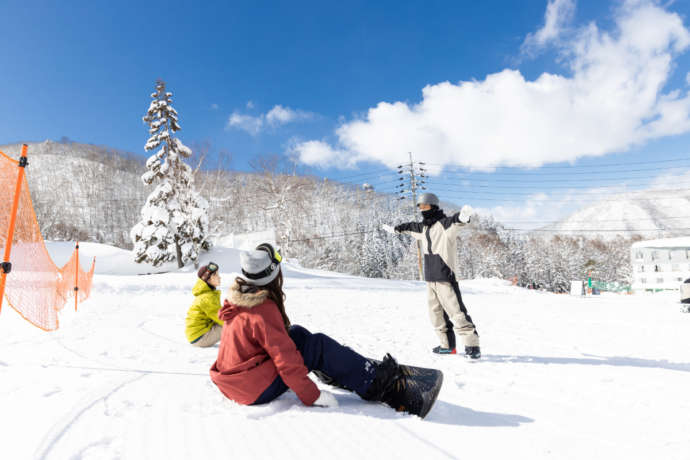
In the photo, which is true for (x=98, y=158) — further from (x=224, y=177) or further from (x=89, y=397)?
(x=89, y=397)

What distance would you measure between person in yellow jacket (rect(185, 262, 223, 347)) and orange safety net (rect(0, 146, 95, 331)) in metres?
1.57

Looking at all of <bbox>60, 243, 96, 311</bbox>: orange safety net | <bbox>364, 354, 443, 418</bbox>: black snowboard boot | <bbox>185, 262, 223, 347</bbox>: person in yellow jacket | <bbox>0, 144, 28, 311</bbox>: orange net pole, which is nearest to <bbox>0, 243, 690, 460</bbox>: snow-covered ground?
<bbox>364, 354, 443, 418</bbox>: black snowboard boot

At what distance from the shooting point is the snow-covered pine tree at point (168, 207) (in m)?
19.7

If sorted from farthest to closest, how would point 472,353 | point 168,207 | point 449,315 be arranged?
1. point 168,207
2. point 449,315
3. point 472,353

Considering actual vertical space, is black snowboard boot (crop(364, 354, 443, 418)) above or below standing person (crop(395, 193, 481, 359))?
below

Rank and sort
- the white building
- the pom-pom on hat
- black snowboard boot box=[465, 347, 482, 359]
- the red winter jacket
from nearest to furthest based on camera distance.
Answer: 1. the red winter jacket
2. the pom-pom on hat
3. black snowboard boot box=[465, 347, 482, 359]
4. the white building

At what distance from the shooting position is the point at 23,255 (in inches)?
154

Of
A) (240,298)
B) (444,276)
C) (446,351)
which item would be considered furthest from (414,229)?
(240,298)

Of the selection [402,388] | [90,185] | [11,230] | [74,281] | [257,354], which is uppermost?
[90,185]

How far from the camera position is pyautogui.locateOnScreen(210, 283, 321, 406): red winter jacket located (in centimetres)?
181

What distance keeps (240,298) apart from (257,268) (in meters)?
0.18

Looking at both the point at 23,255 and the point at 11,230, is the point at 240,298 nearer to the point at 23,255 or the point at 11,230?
the point at 11,230

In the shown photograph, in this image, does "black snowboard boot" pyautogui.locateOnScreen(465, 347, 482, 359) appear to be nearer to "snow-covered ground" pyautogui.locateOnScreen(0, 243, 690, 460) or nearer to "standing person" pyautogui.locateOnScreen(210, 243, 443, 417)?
"snow-covered ground" pyautogui.locateOnScreen(0, 243, 690, 460)

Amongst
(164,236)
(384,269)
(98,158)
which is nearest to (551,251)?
(384,269)
